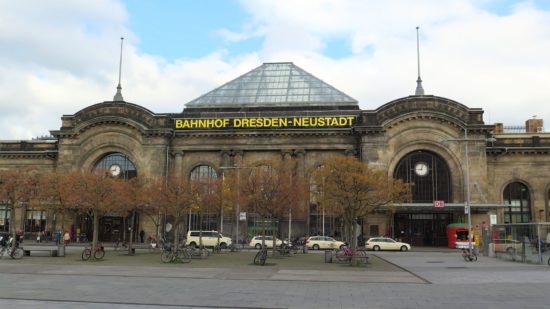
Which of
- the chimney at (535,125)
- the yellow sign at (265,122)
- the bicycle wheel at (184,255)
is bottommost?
the bicycle wheel at (184,255)

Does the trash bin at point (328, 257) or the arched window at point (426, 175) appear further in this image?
the arched window at point (426, 175)

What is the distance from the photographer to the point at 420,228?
57.3m

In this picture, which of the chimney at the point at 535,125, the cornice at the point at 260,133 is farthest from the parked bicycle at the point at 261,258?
→ the chimney at the point at 535,125

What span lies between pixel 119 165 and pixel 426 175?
3584cm

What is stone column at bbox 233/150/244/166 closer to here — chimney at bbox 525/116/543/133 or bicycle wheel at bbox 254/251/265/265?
bicycle wheel at bbox 254/251/265/265

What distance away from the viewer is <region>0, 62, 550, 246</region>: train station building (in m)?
55.7

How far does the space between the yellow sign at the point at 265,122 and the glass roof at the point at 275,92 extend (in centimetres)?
718

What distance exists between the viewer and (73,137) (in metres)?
61.6

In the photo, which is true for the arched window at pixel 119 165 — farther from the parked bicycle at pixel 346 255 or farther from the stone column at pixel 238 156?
the parked bicycle at pixel 346 255

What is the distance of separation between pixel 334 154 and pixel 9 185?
3374 cm

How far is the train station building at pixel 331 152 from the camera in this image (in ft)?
183

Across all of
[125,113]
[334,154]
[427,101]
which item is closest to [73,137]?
[125,113]

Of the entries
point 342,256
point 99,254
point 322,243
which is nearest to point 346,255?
point 342,256

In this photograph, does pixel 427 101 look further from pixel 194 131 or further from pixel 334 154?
pixel 194 131
